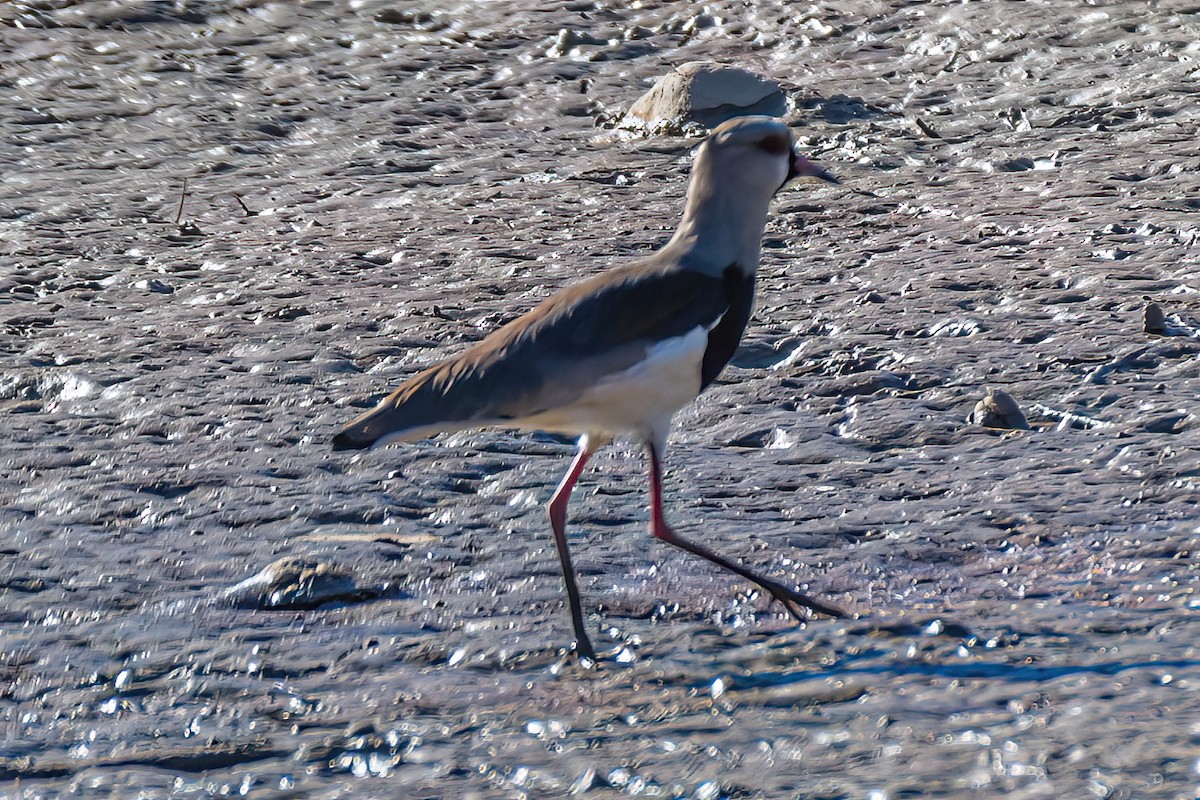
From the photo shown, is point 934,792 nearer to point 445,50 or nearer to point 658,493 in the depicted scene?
point 658,493

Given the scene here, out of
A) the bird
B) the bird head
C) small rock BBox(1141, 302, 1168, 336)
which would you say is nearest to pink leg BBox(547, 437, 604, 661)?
the bird

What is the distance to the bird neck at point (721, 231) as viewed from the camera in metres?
4.59

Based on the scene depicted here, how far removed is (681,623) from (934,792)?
113 centimetres

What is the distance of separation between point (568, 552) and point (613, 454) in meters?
1.28

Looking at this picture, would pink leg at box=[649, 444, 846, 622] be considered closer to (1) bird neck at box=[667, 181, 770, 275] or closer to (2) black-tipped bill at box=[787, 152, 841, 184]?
(1) bird neck at box=[667, 181, 770, 275]

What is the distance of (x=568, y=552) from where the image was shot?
4496mm

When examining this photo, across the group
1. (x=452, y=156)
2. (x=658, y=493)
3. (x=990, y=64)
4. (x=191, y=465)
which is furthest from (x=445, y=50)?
(x=658, y=493)

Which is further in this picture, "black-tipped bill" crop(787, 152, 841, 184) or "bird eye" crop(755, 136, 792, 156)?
"black-tipped bill" crop(787, 152, 841, 184)

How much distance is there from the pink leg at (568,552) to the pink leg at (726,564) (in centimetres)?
22

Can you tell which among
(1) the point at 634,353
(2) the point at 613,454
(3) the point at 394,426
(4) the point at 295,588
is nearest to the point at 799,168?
(1) the point at 634,353

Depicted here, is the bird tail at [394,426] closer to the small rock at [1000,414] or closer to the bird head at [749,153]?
the bird head at [749,153]

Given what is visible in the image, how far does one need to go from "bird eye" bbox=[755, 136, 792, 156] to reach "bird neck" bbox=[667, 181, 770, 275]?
0.46 feet

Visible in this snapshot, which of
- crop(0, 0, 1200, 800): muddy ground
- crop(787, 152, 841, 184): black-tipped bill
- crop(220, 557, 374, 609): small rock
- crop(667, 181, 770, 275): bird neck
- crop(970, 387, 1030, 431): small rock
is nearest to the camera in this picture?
crop(0, 0, 1200, 800): muddy ground

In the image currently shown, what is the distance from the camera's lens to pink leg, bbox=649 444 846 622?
4.47 meters
